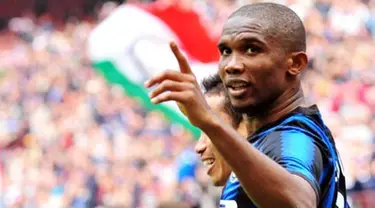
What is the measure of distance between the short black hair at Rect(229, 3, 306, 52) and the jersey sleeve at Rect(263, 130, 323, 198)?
0.29 m

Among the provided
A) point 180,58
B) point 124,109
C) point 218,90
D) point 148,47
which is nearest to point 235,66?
point 180,58

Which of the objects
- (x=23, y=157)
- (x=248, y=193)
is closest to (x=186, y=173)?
(x=23, y=157)

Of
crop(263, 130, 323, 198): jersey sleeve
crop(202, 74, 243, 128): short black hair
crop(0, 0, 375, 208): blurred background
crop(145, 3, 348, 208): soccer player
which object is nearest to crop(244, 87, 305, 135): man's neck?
crop(145, 3, 348, 208): soccer player

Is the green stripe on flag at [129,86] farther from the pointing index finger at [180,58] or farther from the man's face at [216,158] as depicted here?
the pointing index finger at [180,58]

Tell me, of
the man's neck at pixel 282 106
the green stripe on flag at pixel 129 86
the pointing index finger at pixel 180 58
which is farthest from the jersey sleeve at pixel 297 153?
the green stripe on flag at pixel 129 86

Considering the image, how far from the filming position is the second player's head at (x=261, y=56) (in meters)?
3.43

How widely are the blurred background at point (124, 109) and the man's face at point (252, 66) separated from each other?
7.92 m

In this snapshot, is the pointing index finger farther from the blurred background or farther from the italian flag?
the italian flag

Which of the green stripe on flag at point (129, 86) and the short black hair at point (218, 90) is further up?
the green stripe on flag at point (129, 86)

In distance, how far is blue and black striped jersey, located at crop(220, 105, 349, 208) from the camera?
3.27 metres

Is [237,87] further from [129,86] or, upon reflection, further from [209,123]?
[129,86]

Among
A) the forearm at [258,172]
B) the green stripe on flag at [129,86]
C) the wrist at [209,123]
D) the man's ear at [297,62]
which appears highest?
the green stripe on flag at [129,86]

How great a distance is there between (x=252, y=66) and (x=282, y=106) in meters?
0.23

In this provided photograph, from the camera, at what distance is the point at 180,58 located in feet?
10.0
